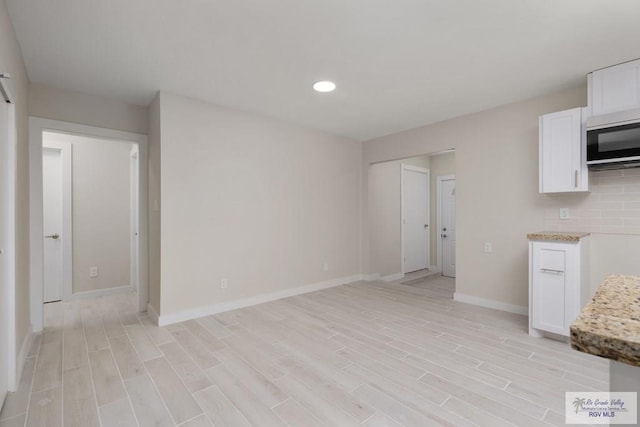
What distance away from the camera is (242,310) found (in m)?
3.65

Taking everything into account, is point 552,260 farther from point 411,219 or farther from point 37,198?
point 37,198

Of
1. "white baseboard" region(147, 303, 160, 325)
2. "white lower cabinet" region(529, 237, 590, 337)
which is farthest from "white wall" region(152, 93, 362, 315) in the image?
"white lower cabinet" region(529, 237, 590, 337)

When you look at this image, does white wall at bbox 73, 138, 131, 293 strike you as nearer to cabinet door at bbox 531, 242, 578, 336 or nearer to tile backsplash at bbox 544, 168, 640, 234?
cabinet door at bbox 531, 242, 578, 336

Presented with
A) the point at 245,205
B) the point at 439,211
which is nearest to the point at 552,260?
the point at 245,205

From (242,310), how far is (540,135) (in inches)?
147

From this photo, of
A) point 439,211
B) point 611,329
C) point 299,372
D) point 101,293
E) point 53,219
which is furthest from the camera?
point 439,211

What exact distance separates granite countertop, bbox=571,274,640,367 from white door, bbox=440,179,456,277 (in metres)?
5.57

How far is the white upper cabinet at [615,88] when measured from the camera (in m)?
2.52

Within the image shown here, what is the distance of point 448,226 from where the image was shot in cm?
625

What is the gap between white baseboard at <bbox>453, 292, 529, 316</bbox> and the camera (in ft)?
11.3

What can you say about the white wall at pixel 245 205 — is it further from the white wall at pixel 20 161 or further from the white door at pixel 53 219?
the white door at pixel 53 219

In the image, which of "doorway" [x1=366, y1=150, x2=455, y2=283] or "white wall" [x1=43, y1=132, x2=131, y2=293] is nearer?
"white wall" [x1=43, y1=132, x2=131, y2=293]

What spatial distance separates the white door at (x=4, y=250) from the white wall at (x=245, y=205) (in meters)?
1.27

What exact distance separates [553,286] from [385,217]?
3.05 metres
